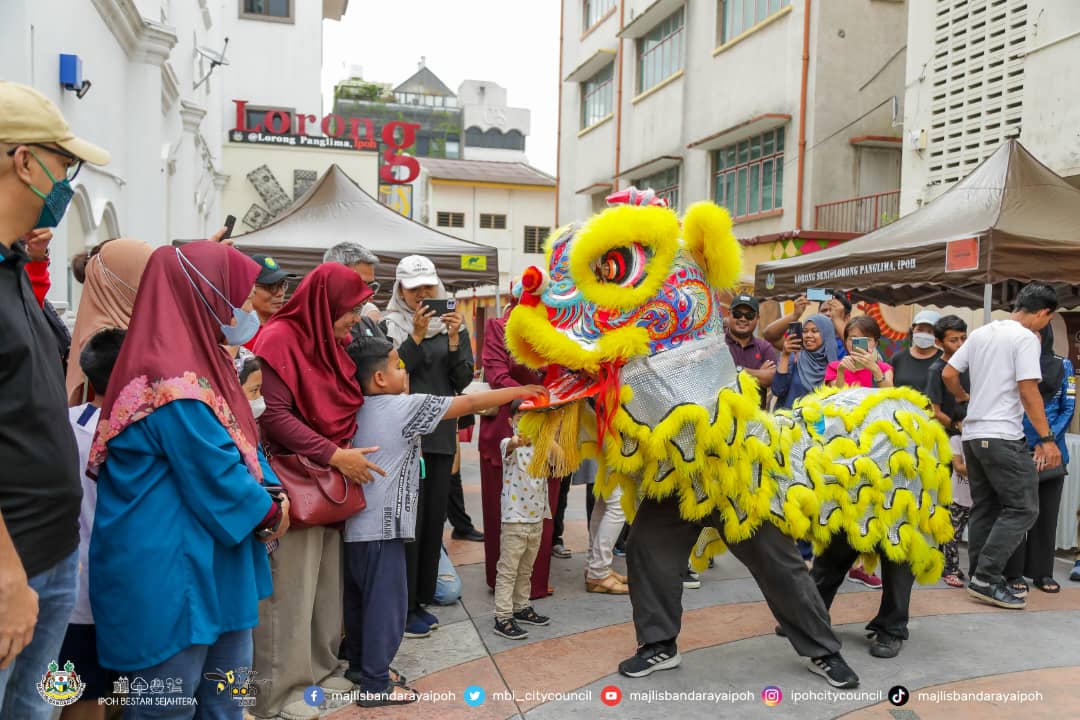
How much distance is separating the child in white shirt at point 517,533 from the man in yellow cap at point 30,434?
7.97 ft

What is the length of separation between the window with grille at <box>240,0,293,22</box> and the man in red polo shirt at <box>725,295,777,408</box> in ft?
75.9

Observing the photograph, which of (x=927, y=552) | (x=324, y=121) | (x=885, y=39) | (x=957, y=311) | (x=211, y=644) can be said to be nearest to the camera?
(x=211, y=644)

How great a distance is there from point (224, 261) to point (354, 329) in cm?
148

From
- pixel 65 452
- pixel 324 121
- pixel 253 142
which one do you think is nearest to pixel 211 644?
pixel 65 452

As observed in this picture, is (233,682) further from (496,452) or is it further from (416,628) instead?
(496,452)

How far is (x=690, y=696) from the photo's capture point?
3.44 meters

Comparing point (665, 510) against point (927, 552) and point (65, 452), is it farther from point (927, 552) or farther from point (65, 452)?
point (65, 452)

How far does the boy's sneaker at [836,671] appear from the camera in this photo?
11.3 ft

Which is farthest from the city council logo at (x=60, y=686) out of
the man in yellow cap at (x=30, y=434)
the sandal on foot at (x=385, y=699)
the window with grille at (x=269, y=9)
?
the window with grille at (x=269, y=9)

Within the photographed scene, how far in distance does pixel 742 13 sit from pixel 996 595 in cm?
1393

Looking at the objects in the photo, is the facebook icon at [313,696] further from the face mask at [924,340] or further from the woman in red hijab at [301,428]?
the face mask at [924,340]

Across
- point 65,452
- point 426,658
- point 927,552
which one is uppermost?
point 65,452

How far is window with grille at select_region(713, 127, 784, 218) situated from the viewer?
49.0 feet

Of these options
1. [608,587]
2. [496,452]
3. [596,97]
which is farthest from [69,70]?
[596,97]
